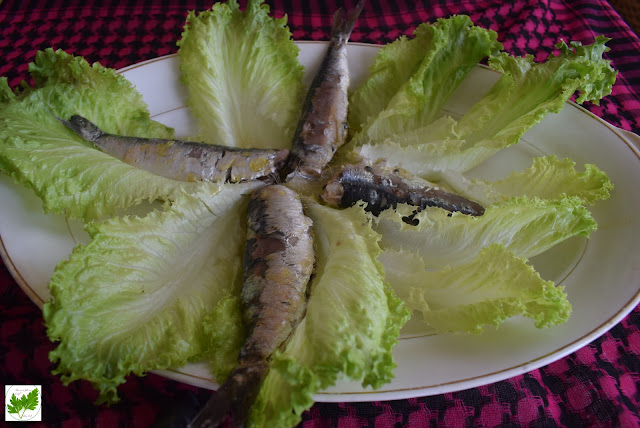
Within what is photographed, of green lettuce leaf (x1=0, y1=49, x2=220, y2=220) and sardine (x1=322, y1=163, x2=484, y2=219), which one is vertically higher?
green lettuce leaf (x1=0, y1=49, x2=220, y2=220)

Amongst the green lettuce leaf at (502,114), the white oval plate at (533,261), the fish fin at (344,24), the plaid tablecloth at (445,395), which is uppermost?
the fish fin at (344,24)

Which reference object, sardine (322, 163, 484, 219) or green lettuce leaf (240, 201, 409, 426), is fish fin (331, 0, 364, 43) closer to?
sardine (322, 163, 484, 219)

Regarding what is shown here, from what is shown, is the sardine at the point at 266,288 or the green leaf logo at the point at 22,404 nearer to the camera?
the sardine at the point at 266,288

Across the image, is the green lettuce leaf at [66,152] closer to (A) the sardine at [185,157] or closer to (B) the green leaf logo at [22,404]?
(A) the sardine at [185,157]

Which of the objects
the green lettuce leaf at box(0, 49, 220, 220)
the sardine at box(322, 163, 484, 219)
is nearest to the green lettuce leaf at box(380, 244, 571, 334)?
the sardine at box(322, 163, 484, 219)

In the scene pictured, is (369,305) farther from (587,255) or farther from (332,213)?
(587,255)

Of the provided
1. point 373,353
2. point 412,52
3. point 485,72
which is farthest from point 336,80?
point 373,353

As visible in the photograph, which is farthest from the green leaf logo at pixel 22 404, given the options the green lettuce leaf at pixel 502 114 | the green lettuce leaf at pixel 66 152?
the green lettuce leaf at pixel 502 114

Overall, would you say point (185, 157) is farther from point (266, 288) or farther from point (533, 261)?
point (533, 261)
